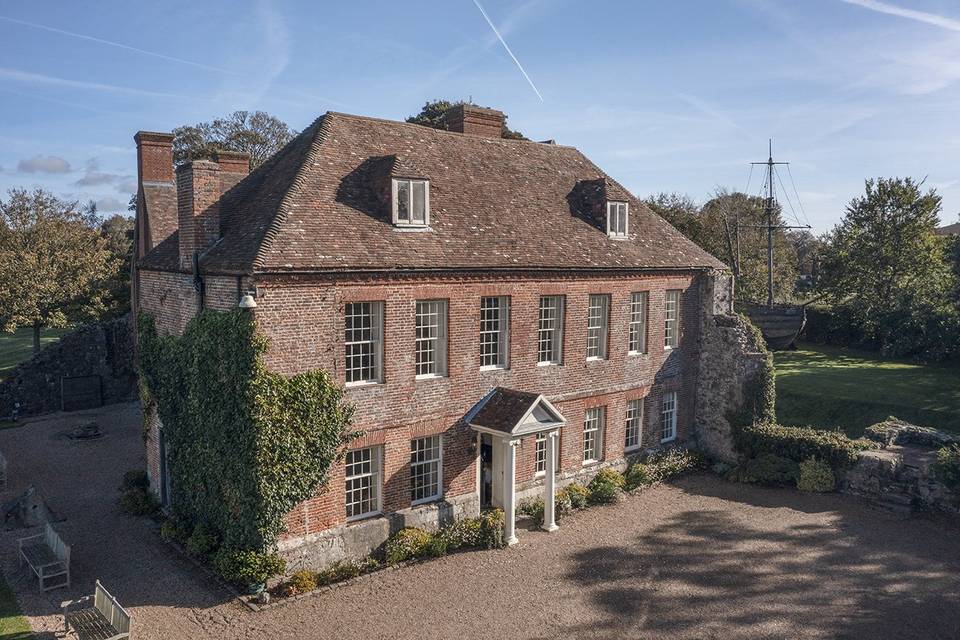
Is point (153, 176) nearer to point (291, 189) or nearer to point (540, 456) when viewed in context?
point (291, 189)

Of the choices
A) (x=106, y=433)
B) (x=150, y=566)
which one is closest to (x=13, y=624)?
(x=150, y=566)

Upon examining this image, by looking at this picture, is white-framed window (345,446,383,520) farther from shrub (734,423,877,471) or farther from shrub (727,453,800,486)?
shrub (734,423,877,471)

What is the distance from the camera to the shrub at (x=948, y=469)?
65.3ft

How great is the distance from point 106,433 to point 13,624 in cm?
1653

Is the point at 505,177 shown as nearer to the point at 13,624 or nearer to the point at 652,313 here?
the point at 652,313

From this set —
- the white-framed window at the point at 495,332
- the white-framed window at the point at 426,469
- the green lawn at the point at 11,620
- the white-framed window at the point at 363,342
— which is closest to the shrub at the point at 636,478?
the white-framed window at the point at 495,332

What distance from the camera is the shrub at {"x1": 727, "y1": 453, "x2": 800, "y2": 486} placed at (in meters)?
23.0

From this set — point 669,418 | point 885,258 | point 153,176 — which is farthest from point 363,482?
point 885,258

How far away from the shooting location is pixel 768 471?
911 inches

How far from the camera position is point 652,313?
23891mm

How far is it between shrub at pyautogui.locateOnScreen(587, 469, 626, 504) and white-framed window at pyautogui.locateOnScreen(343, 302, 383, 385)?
8.57 m

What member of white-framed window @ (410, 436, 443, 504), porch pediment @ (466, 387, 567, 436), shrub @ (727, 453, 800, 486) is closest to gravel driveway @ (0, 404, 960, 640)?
shrub @ (727, 453, 800, 486)

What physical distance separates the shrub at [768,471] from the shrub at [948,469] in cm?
401

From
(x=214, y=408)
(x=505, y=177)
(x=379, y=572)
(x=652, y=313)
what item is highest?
(x=505, y=177)
